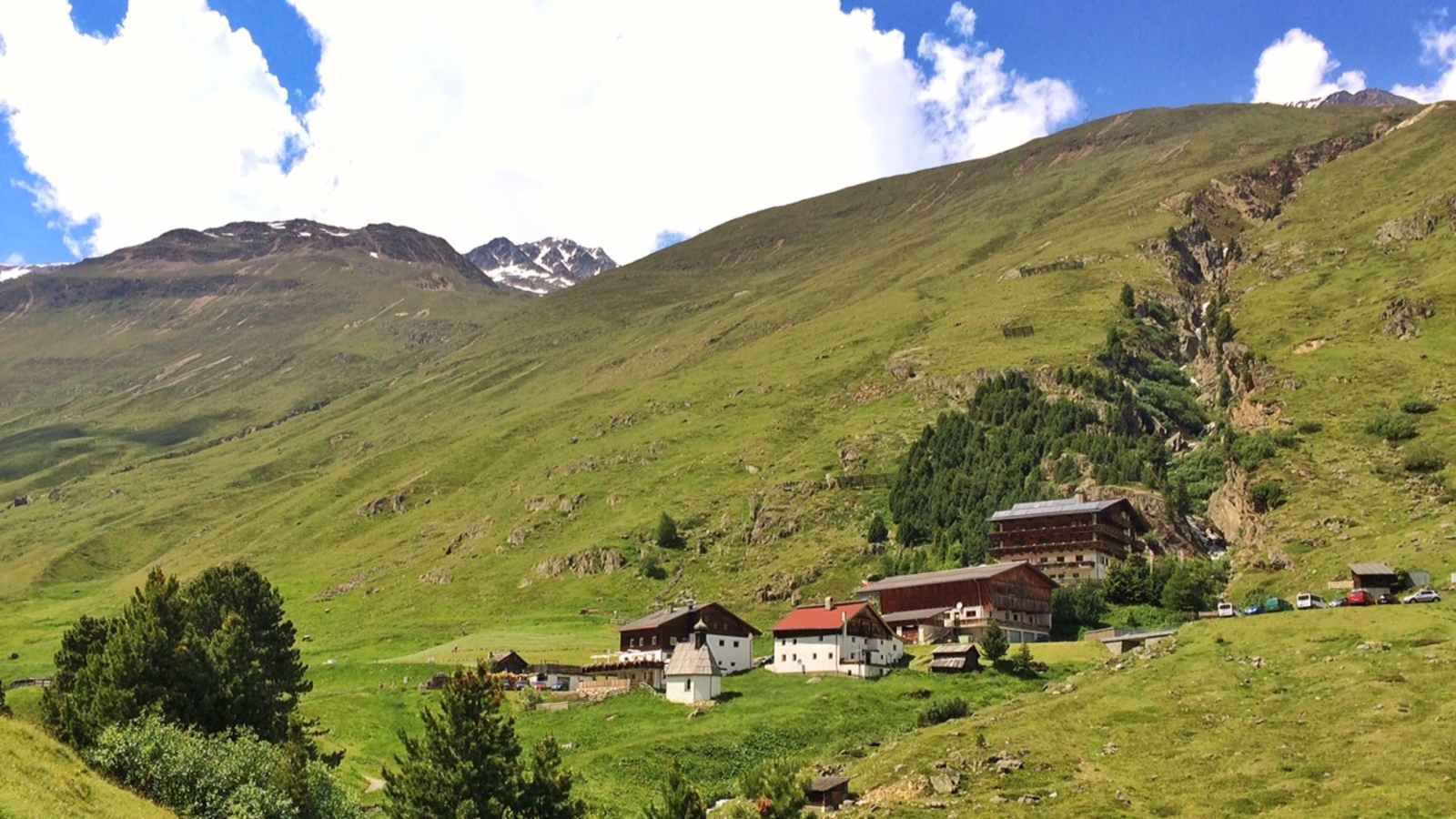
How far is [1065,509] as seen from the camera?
135 meters

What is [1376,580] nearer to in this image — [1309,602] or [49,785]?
[1309,602]

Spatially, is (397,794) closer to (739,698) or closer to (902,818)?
(902,818)

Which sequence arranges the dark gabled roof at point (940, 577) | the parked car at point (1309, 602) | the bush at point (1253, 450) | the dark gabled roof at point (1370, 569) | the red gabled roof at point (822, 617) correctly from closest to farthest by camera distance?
the dark gabled roof at point (1370, 569) → the parked car at point (1309, 602) → the red gabled roof at point (822, 617) → the dark gabled roof at point (940, 577) → the bush at point (1253, 450)

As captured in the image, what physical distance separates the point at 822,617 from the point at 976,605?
18.9 m

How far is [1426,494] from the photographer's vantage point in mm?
121812

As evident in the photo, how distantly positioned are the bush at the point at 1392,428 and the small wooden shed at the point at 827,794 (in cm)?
10633

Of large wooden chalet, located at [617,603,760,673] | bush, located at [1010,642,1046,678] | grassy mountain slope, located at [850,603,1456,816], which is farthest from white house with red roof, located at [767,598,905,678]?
grassy mountain slope, located at [850,603,1456,816]

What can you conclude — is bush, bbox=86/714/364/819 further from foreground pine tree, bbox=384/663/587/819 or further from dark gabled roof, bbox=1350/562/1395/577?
dark gabled roof, bbox=1350/562/1395/577

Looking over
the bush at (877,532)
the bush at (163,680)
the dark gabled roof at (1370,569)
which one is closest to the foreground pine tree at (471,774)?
the bush at (163,680)

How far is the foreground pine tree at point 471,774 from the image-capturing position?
162 feet

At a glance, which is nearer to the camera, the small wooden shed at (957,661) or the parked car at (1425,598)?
the parked car at (1425,598)

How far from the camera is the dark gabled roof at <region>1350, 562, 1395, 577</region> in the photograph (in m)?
96.6

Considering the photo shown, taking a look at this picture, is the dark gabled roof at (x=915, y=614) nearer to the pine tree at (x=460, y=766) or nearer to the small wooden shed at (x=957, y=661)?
the small wooden shed at (x=957, y=661)

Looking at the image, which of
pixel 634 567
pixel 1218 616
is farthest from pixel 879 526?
pixel 1218 616
